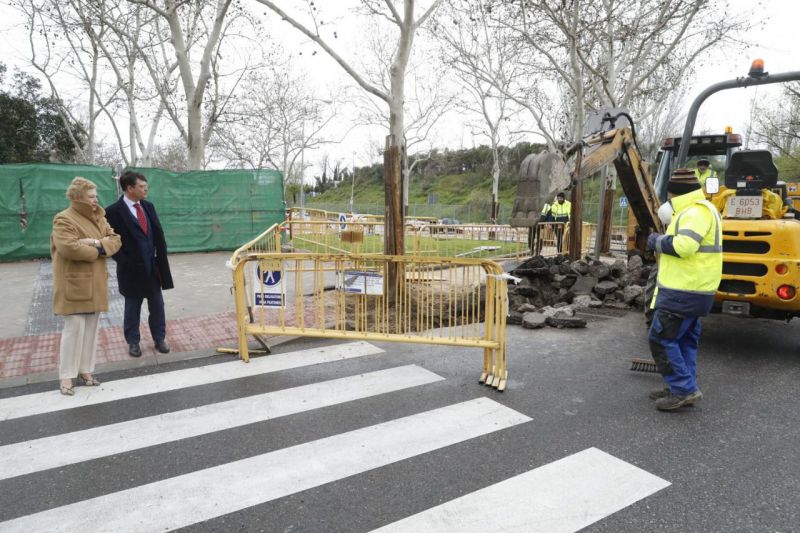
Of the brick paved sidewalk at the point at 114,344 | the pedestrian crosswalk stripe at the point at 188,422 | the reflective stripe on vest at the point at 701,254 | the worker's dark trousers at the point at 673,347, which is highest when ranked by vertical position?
the reflective stripe on vest at the point at 701,254

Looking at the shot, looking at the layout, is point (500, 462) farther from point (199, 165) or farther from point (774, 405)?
point (199, 165)

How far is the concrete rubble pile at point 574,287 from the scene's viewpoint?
8539 mm

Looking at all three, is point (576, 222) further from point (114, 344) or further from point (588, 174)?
point (114, 344)

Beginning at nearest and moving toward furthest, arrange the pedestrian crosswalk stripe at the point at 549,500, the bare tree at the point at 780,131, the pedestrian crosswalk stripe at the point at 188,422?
the pedestrian crosswalk stripe at the point at 549,500, the pedestrian crosswalk stripe at the point at 188,422, the bare tree at the point at 780,131

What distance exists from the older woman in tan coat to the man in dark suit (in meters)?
0.52

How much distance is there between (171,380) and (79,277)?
1316 mm

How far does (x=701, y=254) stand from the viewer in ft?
13.8

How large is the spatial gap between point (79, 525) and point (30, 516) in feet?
1.16

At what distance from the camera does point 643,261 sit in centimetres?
1019

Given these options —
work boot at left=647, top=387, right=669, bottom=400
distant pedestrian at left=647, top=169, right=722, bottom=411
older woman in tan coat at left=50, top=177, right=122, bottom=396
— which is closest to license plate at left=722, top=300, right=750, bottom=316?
distant pedestrian at left=647, top=169, right=722, bottom=411

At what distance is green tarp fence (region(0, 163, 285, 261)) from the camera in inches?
460

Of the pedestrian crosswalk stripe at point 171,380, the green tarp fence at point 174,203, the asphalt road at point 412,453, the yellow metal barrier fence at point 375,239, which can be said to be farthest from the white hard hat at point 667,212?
the green tarp fence at point 174,203

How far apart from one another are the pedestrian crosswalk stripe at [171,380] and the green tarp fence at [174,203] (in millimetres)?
9106

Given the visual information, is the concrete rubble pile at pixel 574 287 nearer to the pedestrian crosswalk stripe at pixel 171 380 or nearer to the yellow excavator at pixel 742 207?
the yellow excavator at pixel 742 207
